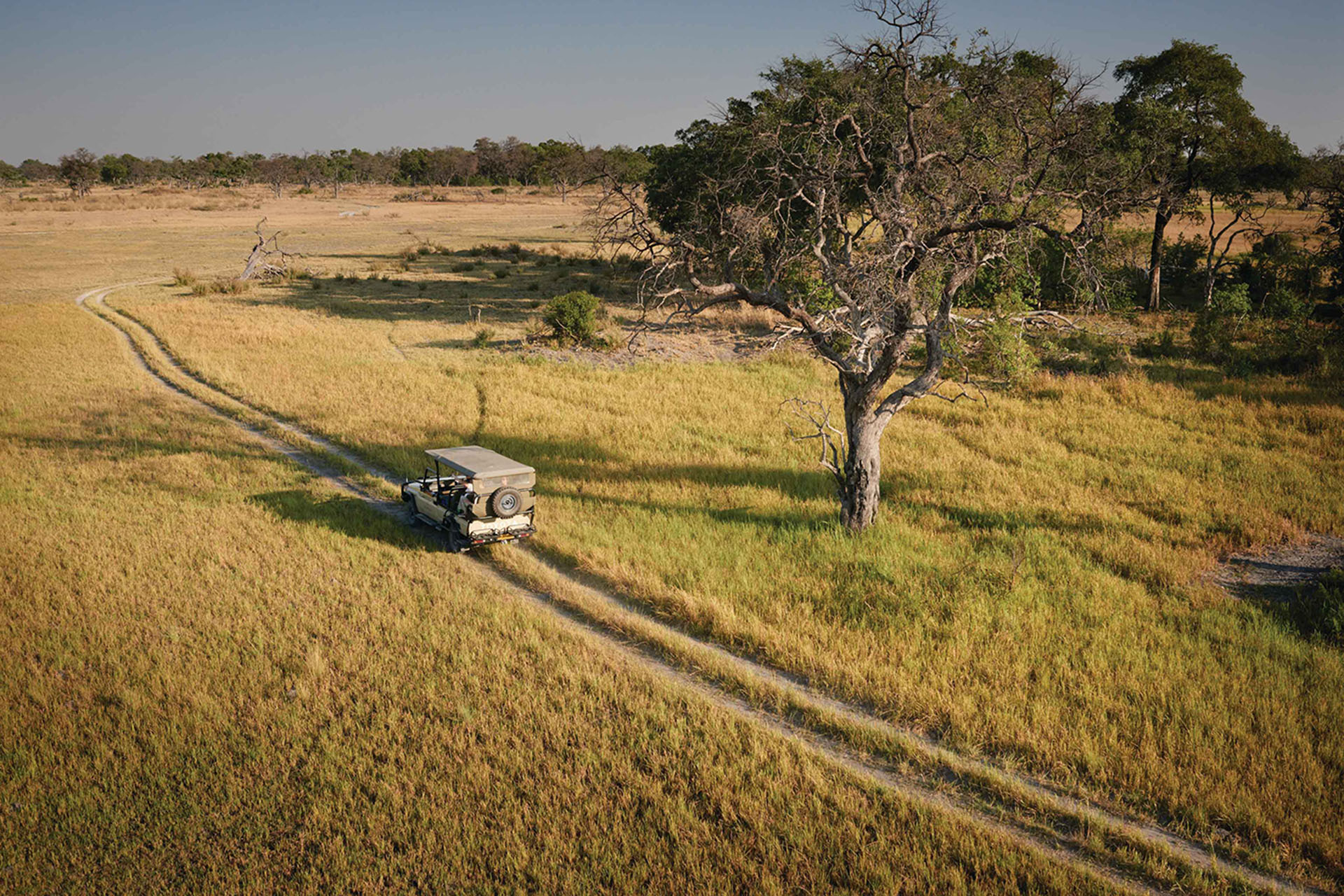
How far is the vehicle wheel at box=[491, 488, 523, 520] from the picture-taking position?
11961mm

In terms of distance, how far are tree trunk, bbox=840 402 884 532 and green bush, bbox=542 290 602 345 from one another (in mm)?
18166

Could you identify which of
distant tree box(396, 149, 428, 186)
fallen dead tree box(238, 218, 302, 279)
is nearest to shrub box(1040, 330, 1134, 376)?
fallen dead tree box(238, 218, 302, 279)

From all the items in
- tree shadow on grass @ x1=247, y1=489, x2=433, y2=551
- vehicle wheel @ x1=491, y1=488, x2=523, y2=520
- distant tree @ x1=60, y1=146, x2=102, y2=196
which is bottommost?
tree shadow on grass @ x1=247, y1=489, x2=433, y2=551

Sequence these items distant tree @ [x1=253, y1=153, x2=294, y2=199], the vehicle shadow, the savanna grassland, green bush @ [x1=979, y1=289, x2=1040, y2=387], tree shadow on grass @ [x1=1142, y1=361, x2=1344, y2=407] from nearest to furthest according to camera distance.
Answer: the savanna grassland < green bush @ [x1=979, y1=289, x2=1040, y2=387] < tree shadow on grass @ [x1=1142, y1=361, x2=1344, y2=407] < the vehicle shadow < distant tree @ [x1=253, y1=153, x2=294, y2=199]

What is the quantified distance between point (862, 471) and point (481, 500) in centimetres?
619

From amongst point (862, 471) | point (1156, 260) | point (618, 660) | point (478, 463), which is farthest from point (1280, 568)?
point (1156, 260)

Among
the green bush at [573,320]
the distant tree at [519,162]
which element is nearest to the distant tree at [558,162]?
the distant tree at [519,162]

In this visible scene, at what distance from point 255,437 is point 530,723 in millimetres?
13862

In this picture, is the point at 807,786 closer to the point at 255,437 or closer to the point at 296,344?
the point at 255,437

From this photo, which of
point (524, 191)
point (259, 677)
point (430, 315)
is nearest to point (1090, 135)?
point (259, 677)

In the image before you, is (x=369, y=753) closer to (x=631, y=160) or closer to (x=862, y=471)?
(x=862, y=471)

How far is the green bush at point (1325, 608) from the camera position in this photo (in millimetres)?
9719

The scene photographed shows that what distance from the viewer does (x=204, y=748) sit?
24.8ft

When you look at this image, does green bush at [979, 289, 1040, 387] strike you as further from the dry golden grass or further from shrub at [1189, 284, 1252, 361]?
the dry golden grass
